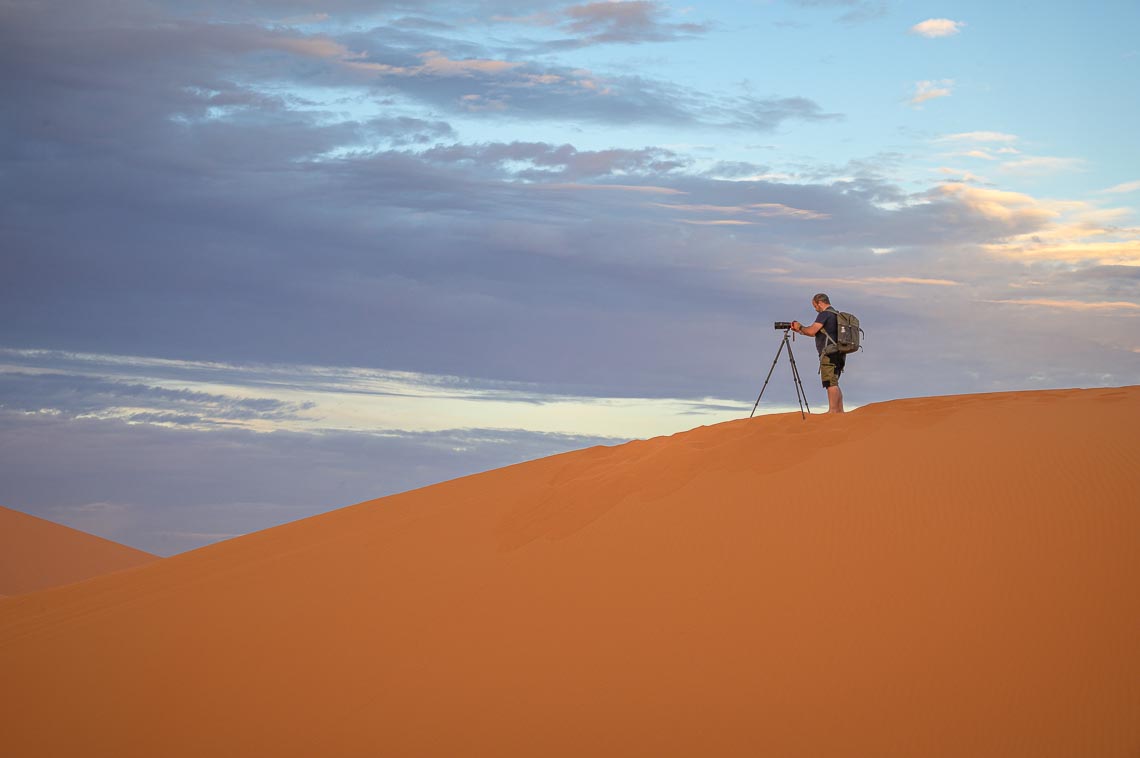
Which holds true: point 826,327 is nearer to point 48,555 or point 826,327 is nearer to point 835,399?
point 835,399

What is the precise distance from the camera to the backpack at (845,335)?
15602 millimetres

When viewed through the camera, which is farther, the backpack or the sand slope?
the sand slope

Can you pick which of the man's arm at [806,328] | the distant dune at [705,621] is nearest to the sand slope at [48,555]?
the distant dune at [705,621]

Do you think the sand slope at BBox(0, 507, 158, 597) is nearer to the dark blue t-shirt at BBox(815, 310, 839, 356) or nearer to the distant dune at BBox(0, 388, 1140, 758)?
the distant dune at BBox(0, 388, 1140, 758)

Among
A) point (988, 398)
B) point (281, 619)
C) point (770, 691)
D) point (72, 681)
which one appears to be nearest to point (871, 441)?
point (988, 398)

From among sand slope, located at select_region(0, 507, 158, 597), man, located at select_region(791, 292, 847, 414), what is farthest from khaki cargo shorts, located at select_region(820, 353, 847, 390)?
sand slope, located at select_region(0, 507, 158, 597)

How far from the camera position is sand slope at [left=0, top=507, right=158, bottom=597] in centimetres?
3578

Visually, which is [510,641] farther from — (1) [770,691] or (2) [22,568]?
(2) [22,568]

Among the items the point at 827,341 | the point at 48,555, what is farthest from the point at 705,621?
the point at 48,555

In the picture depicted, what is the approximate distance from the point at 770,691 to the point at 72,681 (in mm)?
8806

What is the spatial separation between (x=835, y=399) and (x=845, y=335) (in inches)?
41.6

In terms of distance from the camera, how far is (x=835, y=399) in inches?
634

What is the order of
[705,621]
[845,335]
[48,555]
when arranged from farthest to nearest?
[48,555]
[845,335]
[705,621]

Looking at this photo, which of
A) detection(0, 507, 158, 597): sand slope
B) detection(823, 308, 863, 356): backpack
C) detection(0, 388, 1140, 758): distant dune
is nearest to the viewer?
detection(0, 388, 1140, 758): distant dune
